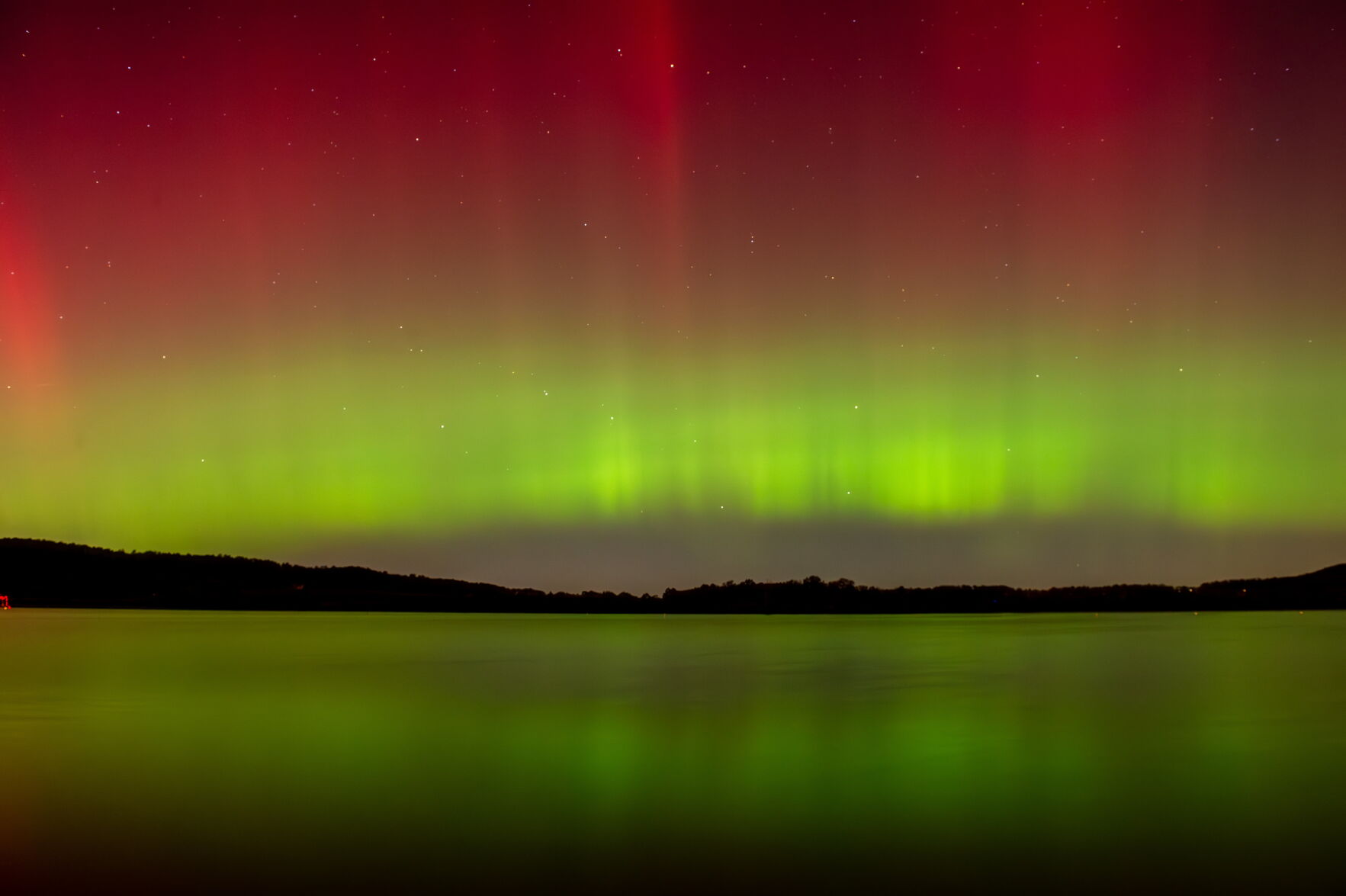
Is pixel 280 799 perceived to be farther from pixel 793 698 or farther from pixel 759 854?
pixel 793 698

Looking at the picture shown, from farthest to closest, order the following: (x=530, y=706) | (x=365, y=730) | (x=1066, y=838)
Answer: (x=530, y=706) < (x=365, y=730) < (x=1066, y=838)

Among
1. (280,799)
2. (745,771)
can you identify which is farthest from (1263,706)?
(280,799)

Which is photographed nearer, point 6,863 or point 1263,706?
point 6,863

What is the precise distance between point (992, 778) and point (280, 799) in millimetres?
7927

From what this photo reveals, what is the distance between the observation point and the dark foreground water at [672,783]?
8781 mm

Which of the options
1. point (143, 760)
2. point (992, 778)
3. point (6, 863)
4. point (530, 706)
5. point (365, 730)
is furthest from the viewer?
point (530, 706)

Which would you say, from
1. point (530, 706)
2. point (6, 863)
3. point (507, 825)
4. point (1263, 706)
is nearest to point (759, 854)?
point (507, 825)

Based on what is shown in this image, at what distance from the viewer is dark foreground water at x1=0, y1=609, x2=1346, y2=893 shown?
8781 mm

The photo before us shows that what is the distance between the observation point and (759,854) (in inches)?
358

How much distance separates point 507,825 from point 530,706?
11035 millimetres

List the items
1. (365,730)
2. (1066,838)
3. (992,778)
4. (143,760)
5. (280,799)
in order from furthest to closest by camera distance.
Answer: (365,730), (143,760), (992,778), (280,799), (1066,838)

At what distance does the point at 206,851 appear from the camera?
9242mm

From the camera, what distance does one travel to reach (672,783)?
12.6m

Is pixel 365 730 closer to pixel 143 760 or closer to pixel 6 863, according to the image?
pixel 143 760
